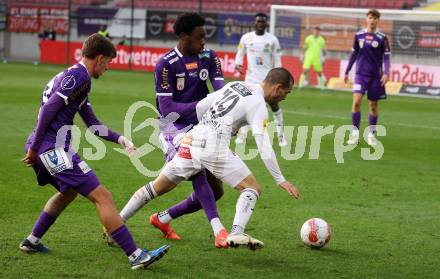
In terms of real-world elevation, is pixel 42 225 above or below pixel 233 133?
below

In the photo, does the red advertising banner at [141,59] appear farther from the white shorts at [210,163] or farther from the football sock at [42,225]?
the football sock at [42,225]

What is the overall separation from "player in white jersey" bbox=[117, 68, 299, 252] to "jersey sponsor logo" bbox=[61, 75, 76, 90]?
1256 mm

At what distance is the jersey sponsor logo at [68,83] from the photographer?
6.50m

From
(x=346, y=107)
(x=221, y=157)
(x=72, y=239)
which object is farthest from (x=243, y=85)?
(x=346, y=107)

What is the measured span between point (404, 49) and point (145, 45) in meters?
15.4

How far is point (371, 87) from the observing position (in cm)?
1570

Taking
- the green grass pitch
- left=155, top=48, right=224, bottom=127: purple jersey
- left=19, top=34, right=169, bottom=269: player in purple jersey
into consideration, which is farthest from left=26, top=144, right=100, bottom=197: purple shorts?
left=155, top=48, right=224, bottom=127: purple jersey

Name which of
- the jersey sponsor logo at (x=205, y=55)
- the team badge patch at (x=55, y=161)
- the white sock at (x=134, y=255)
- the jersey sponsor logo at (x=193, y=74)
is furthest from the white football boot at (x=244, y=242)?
the jersey sponsor logo at (x=205, y=55)

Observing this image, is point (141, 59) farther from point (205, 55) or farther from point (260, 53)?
point (205, 55)

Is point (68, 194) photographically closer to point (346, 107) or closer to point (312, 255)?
point (312, 255)

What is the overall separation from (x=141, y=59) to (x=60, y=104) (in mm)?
30936

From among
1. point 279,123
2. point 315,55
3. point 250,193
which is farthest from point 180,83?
point 315,55

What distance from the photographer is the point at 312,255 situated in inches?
289

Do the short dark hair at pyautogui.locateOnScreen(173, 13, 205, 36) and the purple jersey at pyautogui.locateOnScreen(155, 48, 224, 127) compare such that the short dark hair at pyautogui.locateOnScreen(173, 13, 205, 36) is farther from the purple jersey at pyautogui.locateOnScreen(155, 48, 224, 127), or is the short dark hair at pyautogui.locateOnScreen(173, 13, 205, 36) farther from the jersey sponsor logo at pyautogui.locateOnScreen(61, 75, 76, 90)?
the jersey sponsor logo at pyautogui.locateOnScreen(61, 75, 76, 90)
